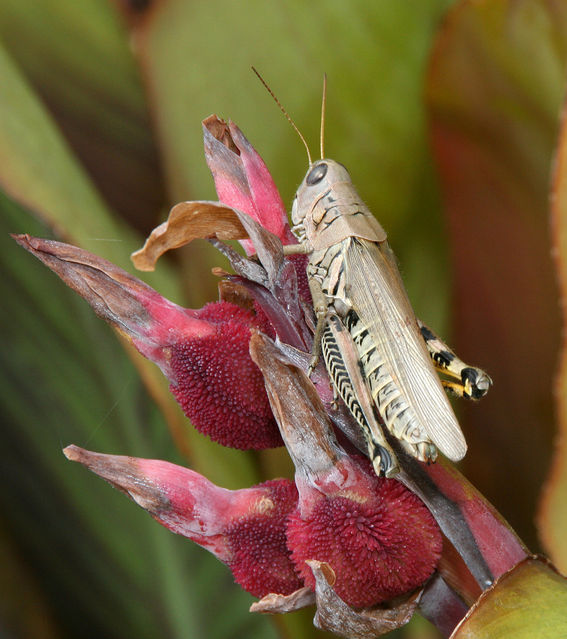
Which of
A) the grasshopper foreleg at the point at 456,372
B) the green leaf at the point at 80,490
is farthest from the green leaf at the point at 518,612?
the green leaf at the point at 80,490

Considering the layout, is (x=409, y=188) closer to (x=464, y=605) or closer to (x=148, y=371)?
(x=148, y=371)

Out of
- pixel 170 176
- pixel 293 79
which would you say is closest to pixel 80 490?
pixel 170 176

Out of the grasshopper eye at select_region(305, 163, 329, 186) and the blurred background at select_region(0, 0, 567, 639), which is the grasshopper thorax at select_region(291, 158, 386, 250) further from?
the blurred background at select_region(0, 0, 567, 639)

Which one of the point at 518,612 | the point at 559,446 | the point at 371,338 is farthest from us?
the point at 559,446

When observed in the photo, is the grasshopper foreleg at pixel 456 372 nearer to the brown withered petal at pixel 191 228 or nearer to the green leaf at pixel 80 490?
the brown withered petal at pixel 191 228

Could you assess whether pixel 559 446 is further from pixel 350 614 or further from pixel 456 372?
pixel 350 614

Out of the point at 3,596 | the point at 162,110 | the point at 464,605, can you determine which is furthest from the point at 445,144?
the point at 3,596

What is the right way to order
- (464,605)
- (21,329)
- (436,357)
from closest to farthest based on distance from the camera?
(464,605), (436,357), (21,329)

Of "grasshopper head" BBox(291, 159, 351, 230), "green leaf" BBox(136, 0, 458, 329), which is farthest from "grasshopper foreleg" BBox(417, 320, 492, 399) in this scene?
"green leaf" BBox(136, 0, 458, 329)
